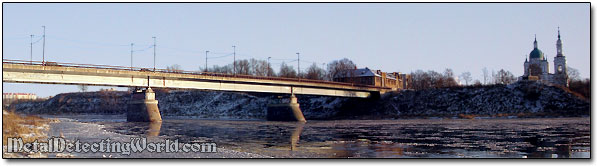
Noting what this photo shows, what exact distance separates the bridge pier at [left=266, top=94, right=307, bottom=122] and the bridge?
0.24m

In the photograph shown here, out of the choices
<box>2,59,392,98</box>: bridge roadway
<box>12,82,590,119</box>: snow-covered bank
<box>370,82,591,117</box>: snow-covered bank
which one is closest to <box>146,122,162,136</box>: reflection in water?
<box>2,59,392,98</box>: bridge roadway

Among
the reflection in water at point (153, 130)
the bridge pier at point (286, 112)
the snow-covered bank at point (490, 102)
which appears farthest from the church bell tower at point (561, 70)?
the reflection in water at point (153, 130)

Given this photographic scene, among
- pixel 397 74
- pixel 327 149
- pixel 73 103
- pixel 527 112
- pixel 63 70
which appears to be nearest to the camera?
pixel 327 149

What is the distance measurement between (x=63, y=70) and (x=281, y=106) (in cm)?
3631

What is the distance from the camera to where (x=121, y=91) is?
520 feet

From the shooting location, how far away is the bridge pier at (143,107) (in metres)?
72.1

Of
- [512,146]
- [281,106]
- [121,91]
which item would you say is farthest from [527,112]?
[121,91]

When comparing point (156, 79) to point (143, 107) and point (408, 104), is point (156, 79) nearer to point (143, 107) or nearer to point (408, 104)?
point (143, 107)

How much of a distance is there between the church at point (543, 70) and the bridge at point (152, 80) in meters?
33.5

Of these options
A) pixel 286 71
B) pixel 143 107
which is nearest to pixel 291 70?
pixel 286 71

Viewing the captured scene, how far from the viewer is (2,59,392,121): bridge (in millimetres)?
58406

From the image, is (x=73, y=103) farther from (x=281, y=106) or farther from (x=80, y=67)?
(x=80, y=67)

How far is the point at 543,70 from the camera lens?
165m

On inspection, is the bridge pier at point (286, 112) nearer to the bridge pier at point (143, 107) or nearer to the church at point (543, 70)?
the bridge pier at point (143, 107)
